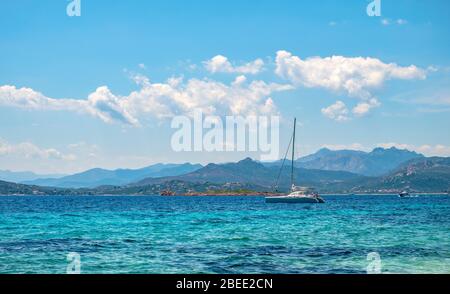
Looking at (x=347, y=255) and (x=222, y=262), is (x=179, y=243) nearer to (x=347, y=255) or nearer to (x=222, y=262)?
(x=222, y=262)

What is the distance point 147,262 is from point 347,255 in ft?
40.1

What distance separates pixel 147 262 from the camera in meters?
27.2

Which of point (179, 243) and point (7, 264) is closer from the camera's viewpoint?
point (7, 264)

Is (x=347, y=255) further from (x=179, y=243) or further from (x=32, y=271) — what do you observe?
(x=32, y=271)

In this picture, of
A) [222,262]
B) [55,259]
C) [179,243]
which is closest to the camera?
[222,262]

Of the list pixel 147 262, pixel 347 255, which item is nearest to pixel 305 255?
pixel 347 255

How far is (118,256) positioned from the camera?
A: 29703mm
